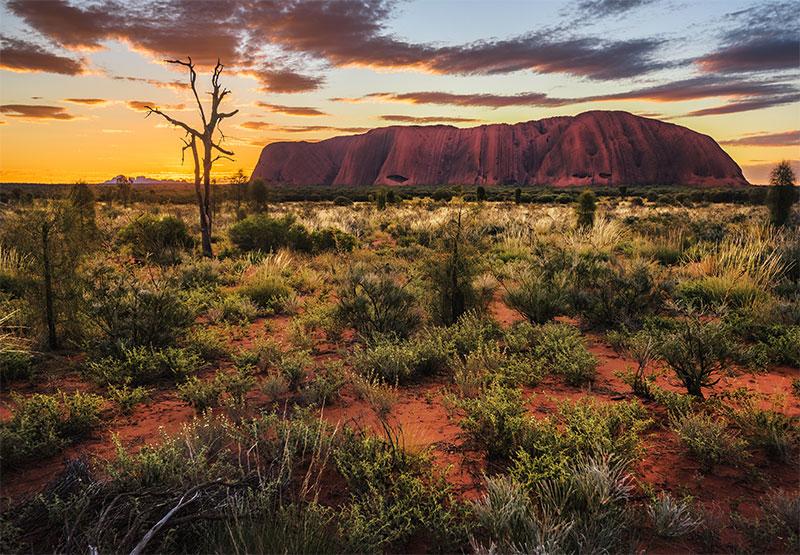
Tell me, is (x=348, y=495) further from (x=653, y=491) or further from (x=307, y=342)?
(x=307, y=342)

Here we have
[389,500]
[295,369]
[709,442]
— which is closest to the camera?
[389,500]

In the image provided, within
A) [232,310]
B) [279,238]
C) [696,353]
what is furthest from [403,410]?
[279,238]

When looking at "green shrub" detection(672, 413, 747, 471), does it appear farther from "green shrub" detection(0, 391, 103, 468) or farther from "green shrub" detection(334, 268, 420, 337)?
"green shrub" detection(0, 391, 103, 468)

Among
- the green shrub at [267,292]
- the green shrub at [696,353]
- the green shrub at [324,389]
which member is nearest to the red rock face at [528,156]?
the green shrub at [267,292]

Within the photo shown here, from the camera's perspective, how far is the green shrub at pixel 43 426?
12.6 ft

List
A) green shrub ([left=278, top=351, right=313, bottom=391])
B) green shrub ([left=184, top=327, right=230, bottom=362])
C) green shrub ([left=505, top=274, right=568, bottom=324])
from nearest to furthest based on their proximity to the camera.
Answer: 1. green shrub ([left=278, top=351, right=313, bottom=391])
2. green shrub ([left=184, top=327, right=230, bottom=362])
3. green shrub ([left=505, top=274, right=568, bottom=324])

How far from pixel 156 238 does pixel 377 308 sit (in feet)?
35.9

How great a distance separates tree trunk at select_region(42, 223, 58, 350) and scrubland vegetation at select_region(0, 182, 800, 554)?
42 mm

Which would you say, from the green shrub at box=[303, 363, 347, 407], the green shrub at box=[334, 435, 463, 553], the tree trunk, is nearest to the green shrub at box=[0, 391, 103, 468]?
the green shrub at box=[303, 363, 347, 407]

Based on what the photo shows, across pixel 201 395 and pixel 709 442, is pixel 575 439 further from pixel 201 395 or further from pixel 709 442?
pixel 201 395

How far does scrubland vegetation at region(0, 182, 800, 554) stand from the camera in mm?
2947

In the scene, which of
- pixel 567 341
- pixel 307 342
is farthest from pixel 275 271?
pixel 567 341

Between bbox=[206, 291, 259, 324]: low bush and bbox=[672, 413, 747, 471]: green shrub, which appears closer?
bbox=[672, 413, 747, 471]: green shrub

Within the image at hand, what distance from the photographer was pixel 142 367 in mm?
5551
